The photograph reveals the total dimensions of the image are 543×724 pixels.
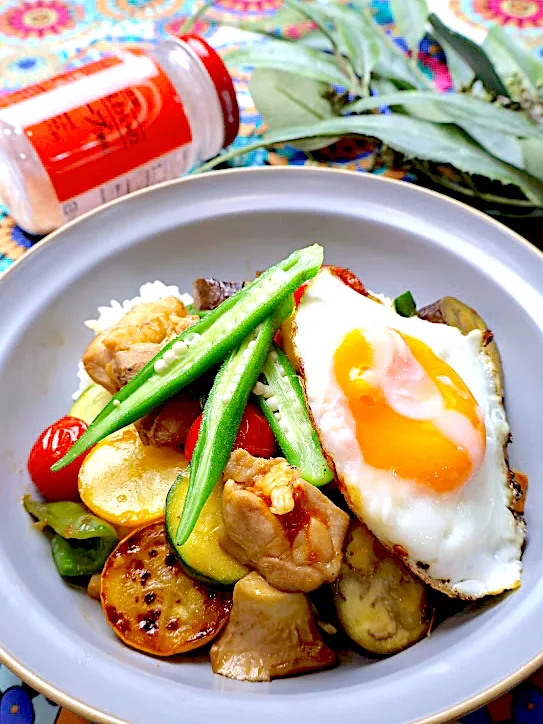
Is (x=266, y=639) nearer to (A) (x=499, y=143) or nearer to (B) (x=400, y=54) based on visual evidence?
(A) (x=499, y=143)

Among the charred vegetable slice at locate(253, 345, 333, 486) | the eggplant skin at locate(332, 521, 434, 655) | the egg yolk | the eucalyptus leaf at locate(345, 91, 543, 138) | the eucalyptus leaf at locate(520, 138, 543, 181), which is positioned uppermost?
the eucalyptus leaf at locate(345, 91, 543, 138)

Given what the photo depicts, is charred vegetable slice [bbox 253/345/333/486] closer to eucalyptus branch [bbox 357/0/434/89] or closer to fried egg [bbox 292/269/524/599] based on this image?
fried egg [bbox 292/269/524/599]

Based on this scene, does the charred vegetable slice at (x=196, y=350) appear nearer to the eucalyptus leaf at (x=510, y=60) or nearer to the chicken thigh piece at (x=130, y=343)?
the chicken thigh piece at (x=130, y=343)

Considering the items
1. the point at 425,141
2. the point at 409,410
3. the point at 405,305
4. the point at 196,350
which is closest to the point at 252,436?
the point at 196,350

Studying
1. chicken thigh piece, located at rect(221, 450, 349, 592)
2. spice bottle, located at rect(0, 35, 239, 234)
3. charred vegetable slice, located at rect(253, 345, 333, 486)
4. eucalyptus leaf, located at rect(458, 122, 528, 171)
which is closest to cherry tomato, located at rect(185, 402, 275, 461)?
charred vegetable slice, located at rect(253, 345, 333, 486)

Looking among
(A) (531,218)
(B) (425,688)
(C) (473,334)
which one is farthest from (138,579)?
(A) (531,218)

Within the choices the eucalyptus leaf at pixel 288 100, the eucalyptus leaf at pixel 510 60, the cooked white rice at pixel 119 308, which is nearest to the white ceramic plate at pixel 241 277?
the cooked white rice at pixel 119 308
